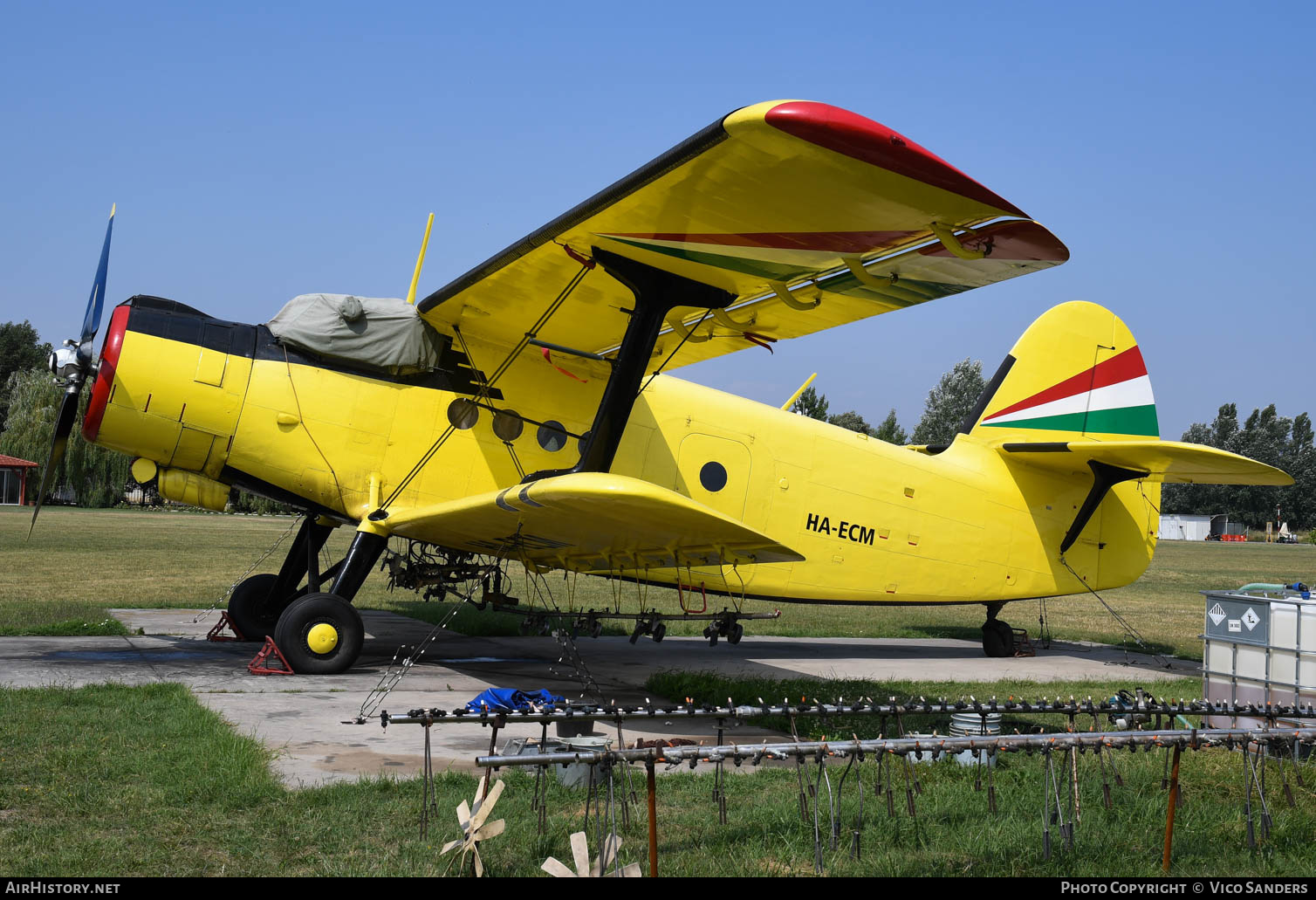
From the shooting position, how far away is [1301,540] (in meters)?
92.4

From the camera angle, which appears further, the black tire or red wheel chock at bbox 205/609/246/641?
red wheel chock at bbox 205/609/246/641

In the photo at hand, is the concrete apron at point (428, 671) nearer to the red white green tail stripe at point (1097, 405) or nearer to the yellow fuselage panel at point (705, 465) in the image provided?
the yellow fuselage panel at point (705, 465)

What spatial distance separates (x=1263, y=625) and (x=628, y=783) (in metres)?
5.19

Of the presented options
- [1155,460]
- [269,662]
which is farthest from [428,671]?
[1155,460]

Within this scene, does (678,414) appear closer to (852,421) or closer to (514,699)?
(514,699)

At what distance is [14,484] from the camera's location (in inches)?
2650

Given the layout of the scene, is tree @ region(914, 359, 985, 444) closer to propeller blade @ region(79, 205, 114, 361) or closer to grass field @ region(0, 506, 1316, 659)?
grass field @ region(0, 506, 1316, 659)

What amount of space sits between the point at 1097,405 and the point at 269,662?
10.3 metres

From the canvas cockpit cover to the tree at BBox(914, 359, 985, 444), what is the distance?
71.9 metres

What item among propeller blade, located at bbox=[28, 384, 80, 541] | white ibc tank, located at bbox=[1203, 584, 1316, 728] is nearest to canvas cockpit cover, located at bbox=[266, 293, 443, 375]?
propeller blade, located at bbox=[28, 384, 80, 541]

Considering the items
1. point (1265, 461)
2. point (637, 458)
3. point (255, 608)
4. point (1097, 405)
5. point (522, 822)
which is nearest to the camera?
point (522, 822)

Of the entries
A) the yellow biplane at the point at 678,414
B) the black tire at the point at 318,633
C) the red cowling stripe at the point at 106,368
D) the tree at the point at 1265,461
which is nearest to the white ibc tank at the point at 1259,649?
the yellow biplane at the point at 678,414

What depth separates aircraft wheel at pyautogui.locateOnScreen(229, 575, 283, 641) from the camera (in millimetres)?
10898

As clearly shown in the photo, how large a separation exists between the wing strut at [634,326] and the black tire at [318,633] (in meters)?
2.24
